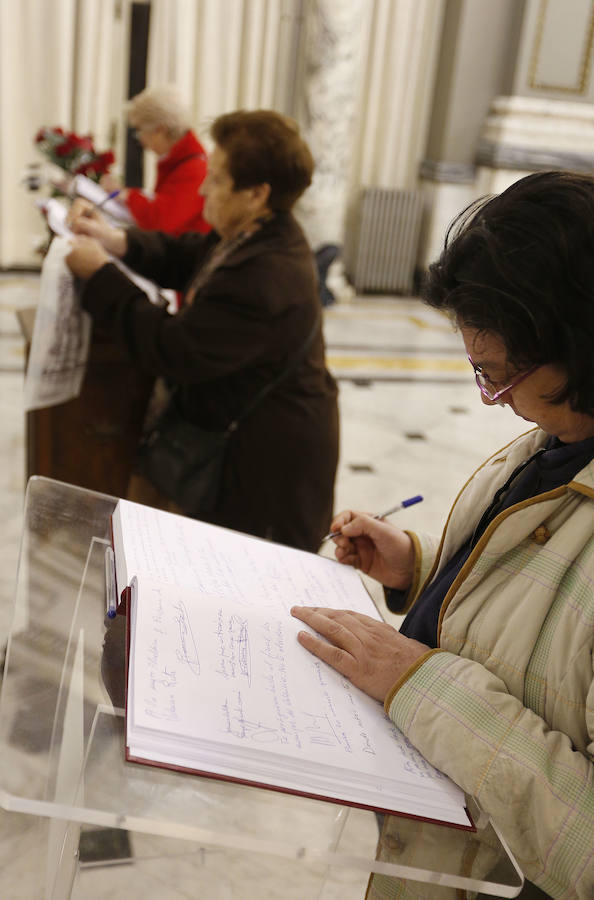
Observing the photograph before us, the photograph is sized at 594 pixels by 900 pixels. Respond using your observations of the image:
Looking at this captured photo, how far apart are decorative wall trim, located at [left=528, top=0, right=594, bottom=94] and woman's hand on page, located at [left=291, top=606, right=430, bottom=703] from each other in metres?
8.51

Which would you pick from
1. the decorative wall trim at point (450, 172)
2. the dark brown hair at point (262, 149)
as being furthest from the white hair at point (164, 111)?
the decorative wall trim at point (450, 172)

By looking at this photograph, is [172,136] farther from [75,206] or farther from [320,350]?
[320,350]

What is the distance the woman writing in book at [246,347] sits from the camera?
7.63ft

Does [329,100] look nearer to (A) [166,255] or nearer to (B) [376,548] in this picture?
(A) [166,255]

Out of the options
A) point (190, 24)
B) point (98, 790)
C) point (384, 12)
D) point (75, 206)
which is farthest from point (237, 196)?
point (384, 12)

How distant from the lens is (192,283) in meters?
2.68

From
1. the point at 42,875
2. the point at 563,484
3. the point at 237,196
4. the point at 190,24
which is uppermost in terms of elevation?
the point at 190,24

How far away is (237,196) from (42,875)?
170 centimetres

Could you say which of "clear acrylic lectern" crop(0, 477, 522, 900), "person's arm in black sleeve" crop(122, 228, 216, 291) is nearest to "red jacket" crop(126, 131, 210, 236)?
"person's arm in black sleeve" crop(122, 228, 216, 291)

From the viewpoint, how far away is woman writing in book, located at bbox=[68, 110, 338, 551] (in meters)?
2.32

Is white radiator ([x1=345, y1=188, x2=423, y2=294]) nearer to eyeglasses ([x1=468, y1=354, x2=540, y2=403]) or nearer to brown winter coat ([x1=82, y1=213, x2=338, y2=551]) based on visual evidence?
brown winter coat ([x1=82, y1=213, x2=338, y2=551])

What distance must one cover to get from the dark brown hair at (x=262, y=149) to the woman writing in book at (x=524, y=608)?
127 centimetres

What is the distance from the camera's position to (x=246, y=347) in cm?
234

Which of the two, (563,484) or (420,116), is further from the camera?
(420,116)
